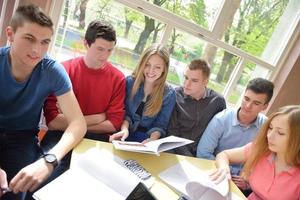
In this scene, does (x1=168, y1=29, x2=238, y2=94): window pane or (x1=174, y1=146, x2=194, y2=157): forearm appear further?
(x1=168, y1=29, x2=238, y2=94): window pane

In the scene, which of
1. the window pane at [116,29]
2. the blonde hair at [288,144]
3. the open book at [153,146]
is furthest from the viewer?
the window pane at [116,29]

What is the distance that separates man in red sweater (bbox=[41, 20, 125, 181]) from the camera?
5.25ft

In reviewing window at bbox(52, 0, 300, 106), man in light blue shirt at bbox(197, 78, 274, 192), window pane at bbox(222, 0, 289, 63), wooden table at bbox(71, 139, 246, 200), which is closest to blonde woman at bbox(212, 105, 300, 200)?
wooden table at bbox(71, 139, 246, 200)

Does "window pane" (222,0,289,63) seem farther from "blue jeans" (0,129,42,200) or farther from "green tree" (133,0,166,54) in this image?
"blue jeans" (0,129,42,200)

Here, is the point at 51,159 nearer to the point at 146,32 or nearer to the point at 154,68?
the point at 154,68

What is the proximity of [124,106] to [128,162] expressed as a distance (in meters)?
0.76

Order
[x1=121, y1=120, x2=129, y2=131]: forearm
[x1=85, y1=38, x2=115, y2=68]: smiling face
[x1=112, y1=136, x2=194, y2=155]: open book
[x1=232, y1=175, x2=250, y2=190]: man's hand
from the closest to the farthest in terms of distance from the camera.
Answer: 1. [x1=112, y1=136, x2=194, y2=155]: open book
2. [x1=232, y1=175, x2=250, y2=190]: man's hand
3. [x1=85, y1=38, x2=115, y2=68]: smiling face
4. [x1=121, y1=120, x2=129, y2=131]: forearm

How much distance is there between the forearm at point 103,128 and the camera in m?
1.75

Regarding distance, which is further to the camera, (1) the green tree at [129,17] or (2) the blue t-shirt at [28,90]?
(1) the green tree at [129,17]

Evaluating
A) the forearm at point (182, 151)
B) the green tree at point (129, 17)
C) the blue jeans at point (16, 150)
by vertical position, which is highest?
the green tree at point (129, 17)

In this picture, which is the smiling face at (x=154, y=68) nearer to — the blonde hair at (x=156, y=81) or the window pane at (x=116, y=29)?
the blonde hair at (x=156, y=81)

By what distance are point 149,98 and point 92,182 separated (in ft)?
3.19

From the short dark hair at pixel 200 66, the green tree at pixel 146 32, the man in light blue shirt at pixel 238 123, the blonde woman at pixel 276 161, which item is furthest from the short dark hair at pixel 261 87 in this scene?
the green tree at pixel 146 32

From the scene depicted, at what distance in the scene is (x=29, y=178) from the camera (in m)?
1.00
